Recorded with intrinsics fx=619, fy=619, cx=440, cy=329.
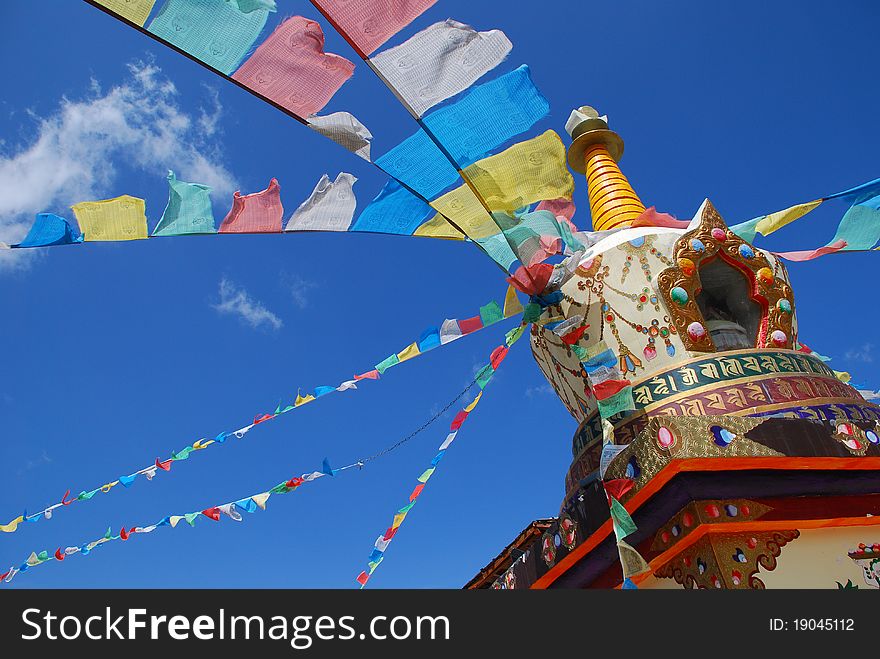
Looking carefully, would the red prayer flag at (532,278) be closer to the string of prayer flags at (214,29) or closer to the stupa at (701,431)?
the stupa at (701,431)

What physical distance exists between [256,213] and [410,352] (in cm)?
226

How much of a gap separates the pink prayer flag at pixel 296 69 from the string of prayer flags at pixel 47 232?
1.59 meters

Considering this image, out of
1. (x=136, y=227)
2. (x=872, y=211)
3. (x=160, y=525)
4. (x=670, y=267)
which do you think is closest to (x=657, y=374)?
(x=670, y=267)

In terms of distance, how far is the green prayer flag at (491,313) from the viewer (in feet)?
19.4

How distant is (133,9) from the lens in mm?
3336

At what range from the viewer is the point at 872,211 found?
276 inches

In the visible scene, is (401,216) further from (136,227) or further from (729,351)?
(729,351)

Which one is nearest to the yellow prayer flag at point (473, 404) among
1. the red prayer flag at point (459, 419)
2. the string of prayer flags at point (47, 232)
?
the red prayer flag at point (459, 419)

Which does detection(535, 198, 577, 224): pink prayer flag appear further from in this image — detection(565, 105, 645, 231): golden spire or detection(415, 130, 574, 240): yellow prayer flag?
detection(565, 105, 645, 231): golden spire

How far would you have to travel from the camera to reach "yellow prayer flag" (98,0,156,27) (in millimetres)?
3287

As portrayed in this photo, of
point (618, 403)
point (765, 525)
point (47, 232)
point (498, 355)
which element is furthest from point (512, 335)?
point (47, 232)

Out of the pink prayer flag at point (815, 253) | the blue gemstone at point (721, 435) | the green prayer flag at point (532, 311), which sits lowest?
the blue gemstone at point (721, 435)

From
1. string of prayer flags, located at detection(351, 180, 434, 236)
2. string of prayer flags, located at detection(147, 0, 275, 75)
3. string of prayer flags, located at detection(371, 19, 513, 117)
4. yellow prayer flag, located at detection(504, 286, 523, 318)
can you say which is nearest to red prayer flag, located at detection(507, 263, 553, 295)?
yellow prayer flag, located at detection(504, 286, 523, 318)
